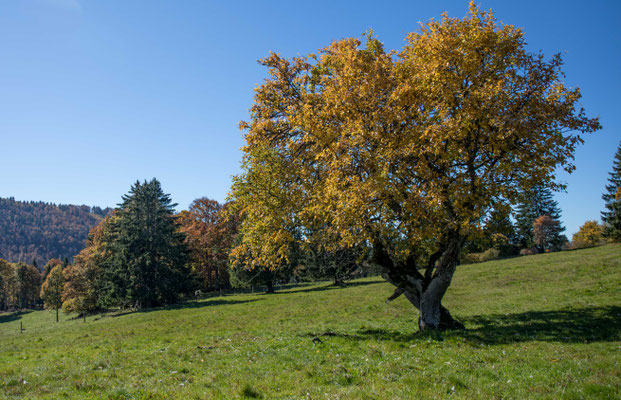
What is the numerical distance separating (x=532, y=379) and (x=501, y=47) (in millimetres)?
12872

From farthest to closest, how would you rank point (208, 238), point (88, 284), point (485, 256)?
point (485, 256)
point (208, 238)
point (88, 284)

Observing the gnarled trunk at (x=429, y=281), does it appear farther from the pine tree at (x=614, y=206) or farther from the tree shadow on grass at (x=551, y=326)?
the pine tree at (x=614, y=206)

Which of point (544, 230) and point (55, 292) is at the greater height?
point (544, 230)

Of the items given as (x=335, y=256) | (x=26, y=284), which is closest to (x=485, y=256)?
(x=335, y=256)

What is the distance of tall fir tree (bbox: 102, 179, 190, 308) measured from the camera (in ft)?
153

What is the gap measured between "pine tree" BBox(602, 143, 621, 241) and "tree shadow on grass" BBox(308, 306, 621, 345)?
46.1 meters

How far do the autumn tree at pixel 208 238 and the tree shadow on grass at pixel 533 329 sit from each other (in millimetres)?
47377

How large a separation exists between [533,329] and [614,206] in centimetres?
5402

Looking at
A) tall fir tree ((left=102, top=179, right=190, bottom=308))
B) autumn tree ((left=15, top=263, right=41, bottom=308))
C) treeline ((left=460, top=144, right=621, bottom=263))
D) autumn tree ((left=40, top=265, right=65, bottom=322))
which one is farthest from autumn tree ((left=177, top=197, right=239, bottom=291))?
autumn tree ((left=15, top=263, right=41, bottom=308))

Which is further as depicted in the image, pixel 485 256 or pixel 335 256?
pixel 485 256

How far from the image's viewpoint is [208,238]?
6431cm

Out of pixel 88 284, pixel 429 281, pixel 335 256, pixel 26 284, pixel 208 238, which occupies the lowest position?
pixel 26 284

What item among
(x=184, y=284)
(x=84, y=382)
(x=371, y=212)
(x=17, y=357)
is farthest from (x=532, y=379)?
(x=184, y=284)

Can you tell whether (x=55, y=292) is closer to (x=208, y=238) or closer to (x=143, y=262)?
(x=208, y=238)
